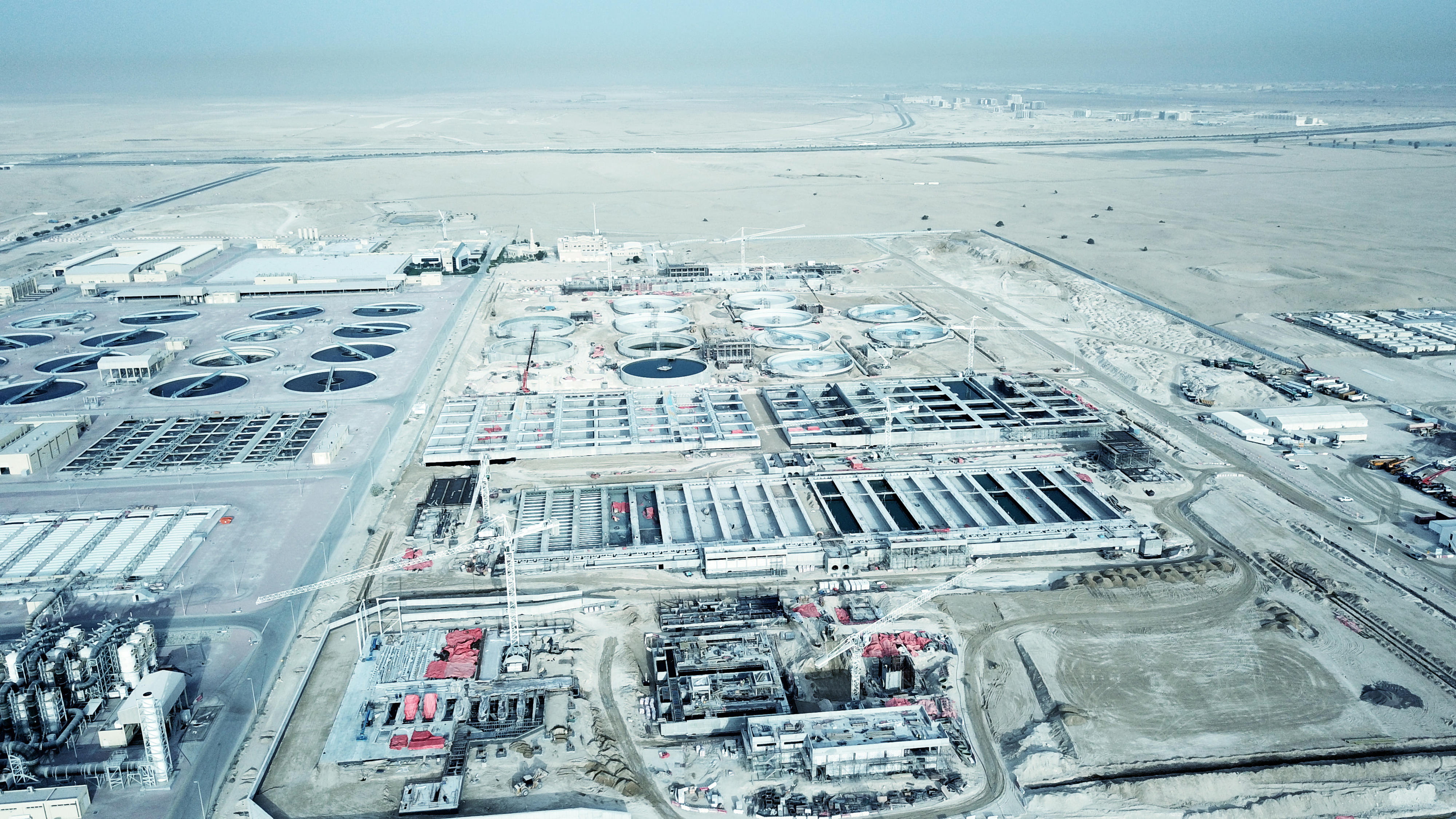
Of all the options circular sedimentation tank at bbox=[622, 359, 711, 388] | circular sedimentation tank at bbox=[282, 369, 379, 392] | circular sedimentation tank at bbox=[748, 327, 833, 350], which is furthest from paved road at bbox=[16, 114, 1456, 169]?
circular sedimentation tank at bbox=[622, 359, 711, 388]

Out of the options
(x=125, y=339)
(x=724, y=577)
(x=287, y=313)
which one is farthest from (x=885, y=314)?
(x=125, y=339)

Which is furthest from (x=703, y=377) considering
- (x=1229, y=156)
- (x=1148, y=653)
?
(x=1229, y=156)

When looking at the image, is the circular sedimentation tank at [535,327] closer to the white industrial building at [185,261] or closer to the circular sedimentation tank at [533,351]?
the circular sedimentation tank at [533,351]

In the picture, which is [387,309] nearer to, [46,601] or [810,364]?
[810,364]

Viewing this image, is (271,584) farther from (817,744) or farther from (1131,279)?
(1131,279)

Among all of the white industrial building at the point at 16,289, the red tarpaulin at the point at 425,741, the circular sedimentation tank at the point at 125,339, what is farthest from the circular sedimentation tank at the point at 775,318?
the white industrial building at the point at 16,289

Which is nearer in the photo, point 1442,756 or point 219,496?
point 1442,756
